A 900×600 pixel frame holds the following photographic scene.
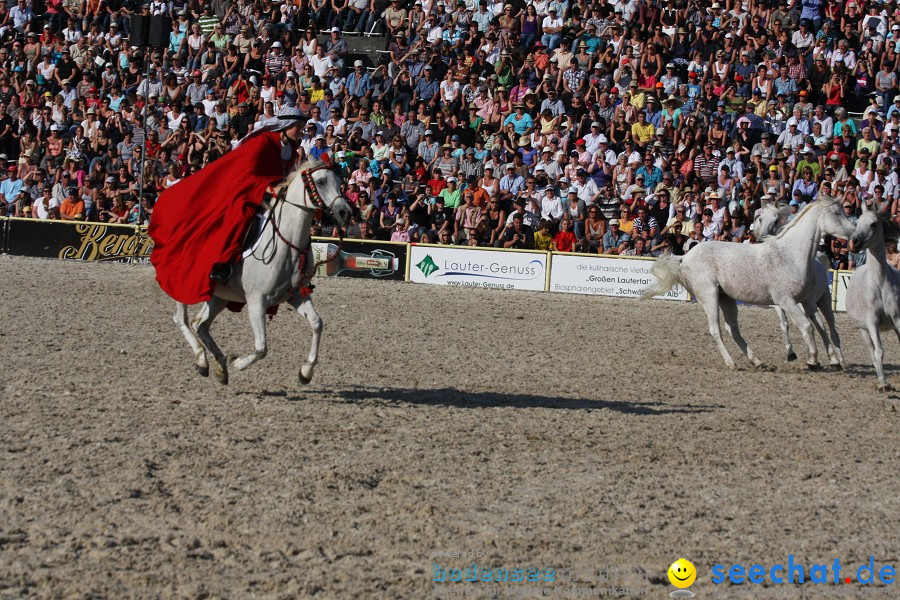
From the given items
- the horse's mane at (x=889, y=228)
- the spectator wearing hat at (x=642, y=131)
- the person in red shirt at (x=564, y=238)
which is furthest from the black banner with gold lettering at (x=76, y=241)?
the horse's mane at (x=889, y=228)

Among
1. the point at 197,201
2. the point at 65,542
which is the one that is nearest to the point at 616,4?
the point at 197,201

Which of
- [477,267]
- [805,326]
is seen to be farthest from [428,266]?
[805,326]

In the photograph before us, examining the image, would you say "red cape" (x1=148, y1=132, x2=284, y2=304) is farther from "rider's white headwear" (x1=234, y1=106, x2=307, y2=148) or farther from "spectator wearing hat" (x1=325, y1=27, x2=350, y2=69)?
"spectator wearing hat" (x1=325, y1=27, x2=350, y2=69)

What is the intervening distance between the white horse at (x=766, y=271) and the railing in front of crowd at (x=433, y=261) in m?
6.17

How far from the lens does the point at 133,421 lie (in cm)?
838

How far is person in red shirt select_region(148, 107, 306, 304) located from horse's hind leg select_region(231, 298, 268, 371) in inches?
12.6

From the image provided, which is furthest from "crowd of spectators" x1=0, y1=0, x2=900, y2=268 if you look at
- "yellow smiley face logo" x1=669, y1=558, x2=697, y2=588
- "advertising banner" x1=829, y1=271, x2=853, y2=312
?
"yellow smiley face logo" x1=669, y1=558, x2=697, y2=588

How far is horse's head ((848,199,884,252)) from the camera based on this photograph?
11094 millimetres

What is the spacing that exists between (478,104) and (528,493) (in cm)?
1807

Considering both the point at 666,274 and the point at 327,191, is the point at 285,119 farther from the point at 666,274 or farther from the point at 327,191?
the point at 666,274

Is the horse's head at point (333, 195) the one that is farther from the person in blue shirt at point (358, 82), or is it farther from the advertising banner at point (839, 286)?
the person in blue shirt at point (358, 82)

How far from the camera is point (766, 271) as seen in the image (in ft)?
41.0

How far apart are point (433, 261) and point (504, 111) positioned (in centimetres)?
464

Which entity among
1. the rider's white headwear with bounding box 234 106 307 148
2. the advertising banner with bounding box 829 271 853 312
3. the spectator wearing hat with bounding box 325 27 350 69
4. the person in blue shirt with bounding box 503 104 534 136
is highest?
the rider's white headwear with bounding box 234 106 307 148
